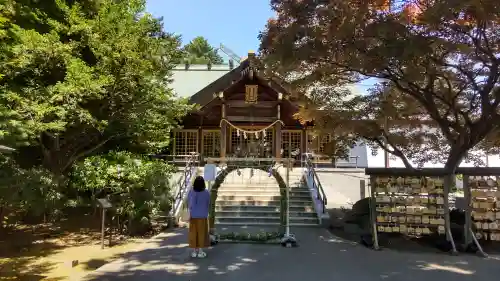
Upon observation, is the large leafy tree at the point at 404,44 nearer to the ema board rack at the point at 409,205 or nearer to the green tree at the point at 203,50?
the ema board rack at the point at 409,205

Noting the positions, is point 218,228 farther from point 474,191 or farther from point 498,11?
point 498,11

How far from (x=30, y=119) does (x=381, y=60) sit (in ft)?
27.1

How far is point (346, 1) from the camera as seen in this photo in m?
8.58

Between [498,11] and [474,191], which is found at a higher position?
[498,11]

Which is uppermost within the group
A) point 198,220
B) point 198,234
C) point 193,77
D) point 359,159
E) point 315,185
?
point 193,77

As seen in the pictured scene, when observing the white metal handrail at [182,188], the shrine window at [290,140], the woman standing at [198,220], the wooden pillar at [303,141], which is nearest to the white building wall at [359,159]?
the wooden pillar at [303,141]

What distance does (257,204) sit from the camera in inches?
538

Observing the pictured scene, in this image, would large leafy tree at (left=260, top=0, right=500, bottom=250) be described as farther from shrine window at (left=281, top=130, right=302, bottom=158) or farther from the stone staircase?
shrine window at (left=281, top=130, right=302, bottom=158)

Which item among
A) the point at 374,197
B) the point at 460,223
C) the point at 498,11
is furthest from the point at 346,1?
the point at 460,223

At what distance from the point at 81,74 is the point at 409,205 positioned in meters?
8.62

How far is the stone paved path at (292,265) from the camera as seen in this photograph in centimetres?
651

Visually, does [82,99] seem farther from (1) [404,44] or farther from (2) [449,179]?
(2) [449,179]

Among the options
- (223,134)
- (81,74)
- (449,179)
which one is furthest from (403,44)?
(223,134)

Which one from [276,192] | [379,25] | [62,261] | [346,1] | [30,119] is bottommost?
[62,261]
